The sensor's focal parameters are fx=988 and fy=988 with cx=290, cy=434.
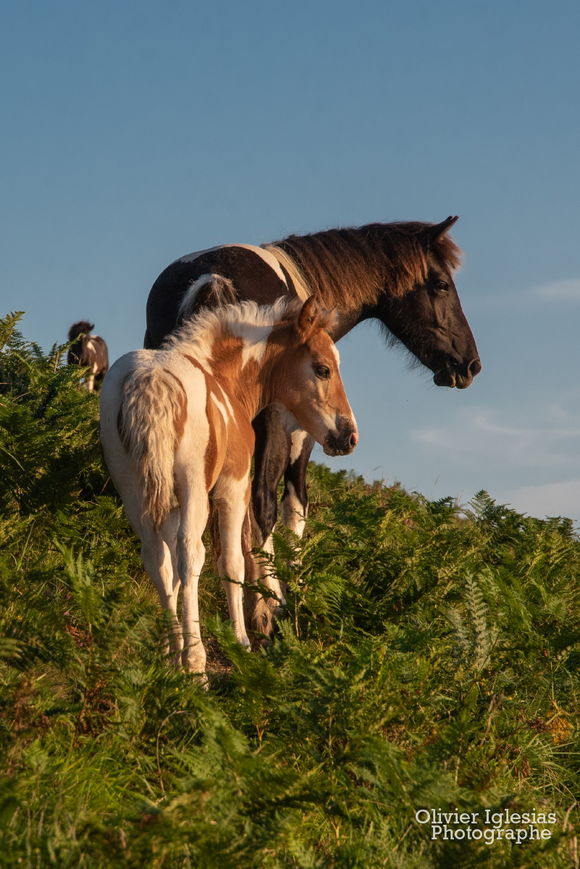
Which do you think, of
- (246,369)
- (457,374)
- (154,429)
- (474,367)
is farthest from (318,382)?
(474,367)

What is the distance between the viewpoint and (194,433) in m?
5.31

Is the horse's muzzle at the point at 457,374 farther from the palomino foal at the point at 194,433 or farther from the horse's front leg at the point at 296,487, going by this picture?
the palomino foal at the point at 194,433

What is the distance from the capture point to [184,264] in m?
7.41

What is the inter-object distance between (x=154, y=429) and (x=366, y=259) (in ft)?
12.8

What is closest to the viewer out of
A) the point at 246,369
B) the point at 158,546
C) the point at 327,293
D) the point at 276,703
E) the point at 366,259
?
the point at 276,703

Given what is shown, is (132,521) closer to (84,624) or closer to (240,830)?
(84,624)

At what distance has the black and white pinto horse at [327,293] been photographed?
7242 mm

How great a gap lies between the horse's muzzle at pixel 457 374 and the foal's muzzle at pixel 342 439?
108 inches

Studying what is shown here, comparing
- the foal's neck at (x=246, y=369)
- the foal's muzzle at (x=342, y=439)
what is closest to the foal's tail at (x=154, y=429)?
the foal's neck at (x=246, y=369)

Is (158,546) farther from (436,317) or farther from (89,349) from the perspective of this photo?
(89,349)

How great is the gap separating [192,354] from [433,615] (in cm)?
218

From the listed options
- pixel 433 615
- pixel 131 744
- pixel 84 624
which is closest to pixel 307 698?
pixel 131 744

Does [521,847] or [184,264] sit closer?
[521,847]

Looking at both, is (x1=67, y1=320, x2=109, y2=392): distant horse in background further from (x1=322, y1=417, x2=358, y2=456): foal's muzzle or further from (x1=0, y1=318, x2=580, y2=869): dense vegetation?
(x1=322, y1=417, x2=358, y2=456): foal's muzzle
